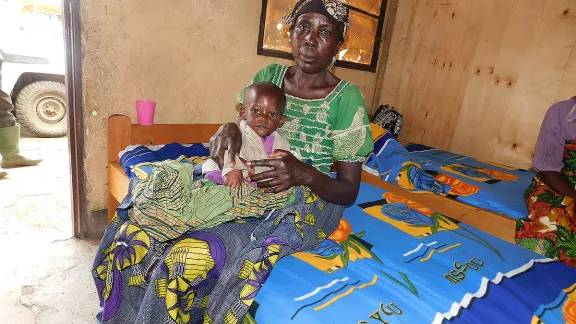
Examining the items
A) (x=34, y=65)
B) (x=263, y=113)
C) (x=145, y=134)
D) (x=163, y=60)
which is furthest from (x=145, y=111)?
(x=34, y=65)

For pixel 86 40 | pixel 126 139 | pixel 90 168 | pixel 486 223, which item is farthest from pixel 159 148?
pixel 486 223

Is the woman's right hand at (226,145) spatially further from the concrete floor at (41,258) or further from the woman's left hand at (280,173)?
the concrete floor at (41,258)

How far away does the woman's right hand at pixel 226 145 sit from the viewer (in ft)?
4.10

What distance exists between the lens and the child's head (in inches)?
53.2

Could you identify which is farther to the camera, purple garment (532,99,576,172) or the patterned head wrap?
purple garment (532,99,576,172)

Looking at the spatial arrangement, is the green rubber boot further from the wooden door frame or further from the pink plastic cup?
the pink plastic cup

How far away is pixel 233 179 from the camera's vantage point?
1219 millimetres

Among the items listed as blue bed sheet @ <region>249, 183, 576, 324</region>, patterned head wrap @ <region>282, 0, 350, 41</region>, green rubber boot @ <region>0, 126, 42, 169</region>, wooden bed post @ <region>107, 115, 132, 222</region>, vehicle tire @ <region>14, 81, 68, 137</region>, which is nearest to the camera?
blue bed sheet @ <region>249, 183, 576, 324</region>

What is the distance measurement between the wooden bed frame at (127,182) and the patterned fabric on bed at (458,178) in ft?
0.22

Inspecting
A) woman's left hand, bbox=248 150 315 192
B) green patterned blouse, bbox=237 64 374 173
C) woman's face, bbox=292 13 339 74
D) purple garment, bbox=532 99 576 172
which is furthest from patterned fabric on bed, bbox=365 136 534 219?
woman's left hand, bbox=248 150 315 192

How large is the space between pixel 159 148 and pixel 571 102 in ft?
8.51

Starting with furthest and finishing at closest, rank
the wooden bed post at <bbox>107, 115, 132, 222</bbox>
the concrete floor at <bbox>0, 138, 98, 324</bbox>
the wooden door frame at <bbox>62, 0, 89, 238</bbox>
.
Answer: the wooden bed post at <bbox>107, 115, 132, 222</bbox>, the wooden door frame at <bbox>62, 0, 89, 238</bbox>, the concrete floor at <bbox>0, 138, 98, 324</bbox>

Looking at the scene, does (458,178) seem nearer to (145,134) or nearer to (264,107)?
(264,107)

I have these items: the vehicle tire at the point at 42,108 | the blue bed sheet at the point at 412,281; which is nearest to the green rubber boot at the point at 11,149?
the vehicle tire at the point at 42,108
